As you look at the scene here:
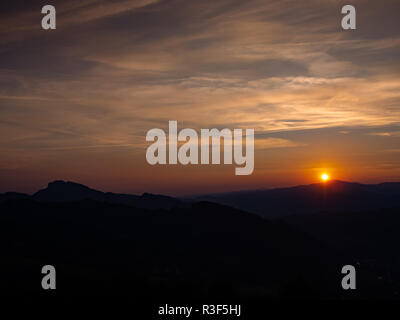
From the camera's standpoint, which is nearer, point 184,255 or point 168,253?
point 184,255

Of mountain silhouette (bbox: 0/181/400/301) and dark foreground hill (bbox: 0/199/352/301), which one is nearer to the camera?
dark foreground hill (bbox: 0/199/352/301)

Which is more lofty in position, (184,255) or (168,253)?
(168,253)

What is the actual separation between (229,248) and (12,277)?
319 ft

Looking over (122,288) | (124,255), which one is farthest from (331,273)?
(122,288)

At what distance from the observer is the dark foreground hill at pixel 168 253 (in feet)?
329

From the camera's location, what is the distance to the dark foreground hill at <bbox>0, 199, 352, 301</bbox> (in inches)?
3947

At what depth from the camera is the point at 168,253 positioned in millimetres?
151500

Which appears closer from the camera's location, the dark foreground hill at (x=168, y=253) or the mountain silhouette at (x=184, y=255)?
the dark foreground hill at (x=168, y=253)
